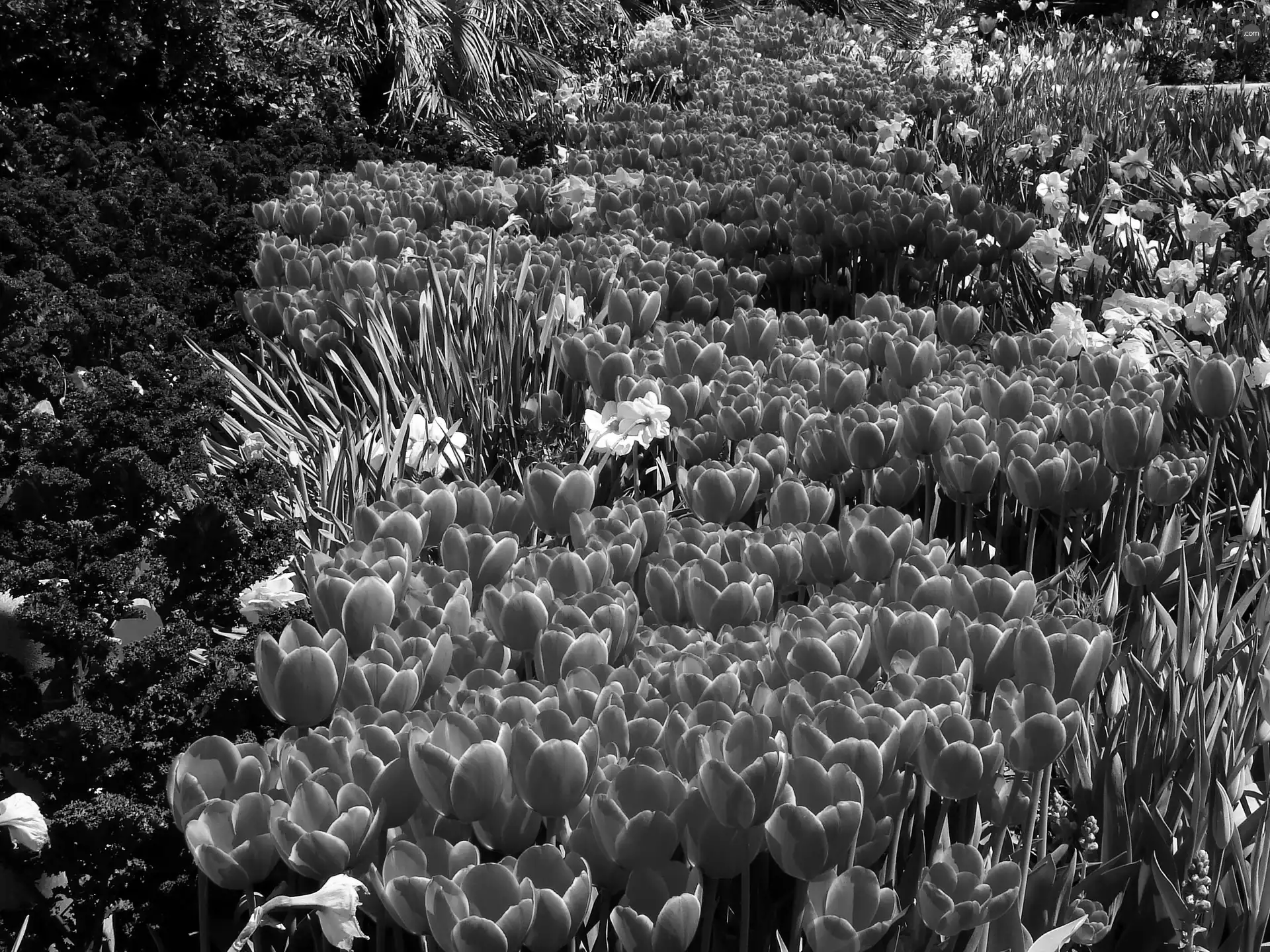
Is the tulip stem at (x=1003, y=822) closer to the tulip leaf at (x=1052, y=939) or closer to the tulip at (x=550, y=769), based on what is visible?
the tulip leaf at (x=1052, y=939)

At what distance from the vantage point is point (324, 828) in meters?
0.95

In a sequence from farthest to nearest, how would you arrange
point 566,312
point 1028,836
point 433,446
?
point 566,312 → point 433,446 → point 1028,836

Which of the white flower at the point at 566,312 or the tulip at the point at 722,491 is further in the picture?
the white flower at the point at 566,312

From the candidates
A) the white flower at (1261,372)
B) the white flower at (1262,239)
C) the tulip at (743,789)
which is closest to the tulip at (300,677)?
the tulip at (743,789)

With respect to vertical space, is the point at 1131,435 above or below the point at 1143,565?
above

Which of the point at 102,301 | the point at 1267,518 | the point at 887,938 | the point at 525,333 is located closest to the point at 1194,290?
the point at 1267,518

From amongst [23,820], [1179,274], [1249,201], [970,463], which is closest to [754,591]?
[970,463]

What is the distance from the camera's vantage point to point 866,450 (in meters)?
1.72

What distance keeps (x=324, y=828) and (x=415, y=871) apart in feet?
0.31

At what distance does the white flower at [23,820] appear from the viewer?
1293 millimetres

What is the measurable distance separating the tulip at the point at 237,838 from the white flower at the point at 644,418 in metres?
1.03

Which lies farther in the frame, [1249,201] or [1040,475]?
[1249,201]

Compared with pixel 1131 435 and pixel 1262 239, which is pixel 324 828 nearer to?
pixel 1131 435

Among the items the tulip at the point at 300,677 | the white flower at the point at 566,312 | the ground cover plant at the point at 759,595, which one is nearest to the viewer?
the ground cover plant at the point at 759,595
